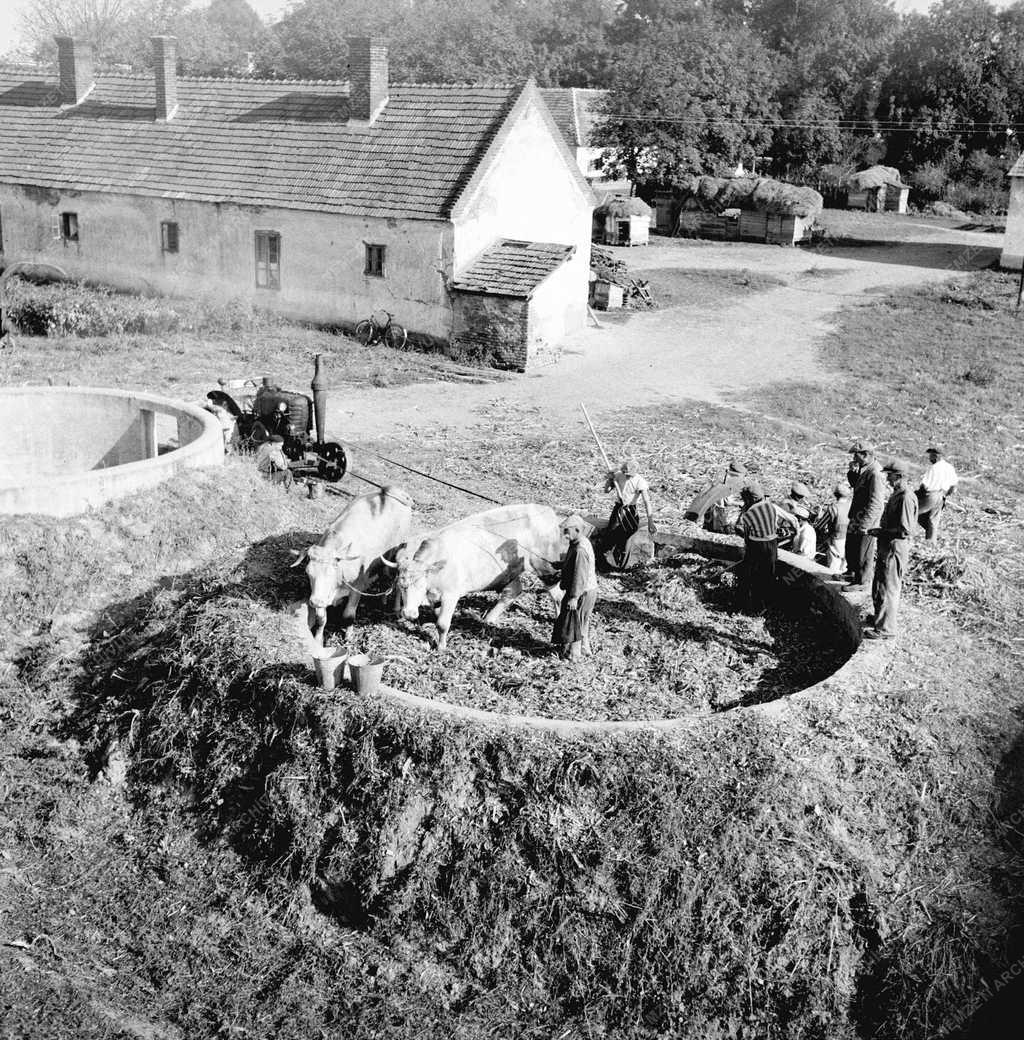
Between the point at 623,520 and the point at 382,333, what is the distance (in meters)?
14.3

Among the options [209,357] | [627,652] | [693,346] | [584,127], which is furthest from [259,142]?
[584,127]

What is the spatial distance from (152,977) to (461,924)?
2.16 meters

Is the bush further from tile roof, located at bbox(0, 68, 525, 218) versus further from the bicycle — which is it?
the bicycle

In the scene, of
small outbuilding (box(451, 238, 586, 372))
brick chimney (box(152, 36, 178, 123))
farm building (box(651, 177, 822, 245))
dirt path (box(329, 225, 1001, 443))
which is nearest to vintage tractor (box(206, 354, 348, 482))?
dirt path (box(329, 225, 1001, 443))

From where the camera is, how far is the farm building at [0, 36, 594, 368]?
2583 centimetres

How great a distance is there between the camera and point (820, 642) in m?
12.0

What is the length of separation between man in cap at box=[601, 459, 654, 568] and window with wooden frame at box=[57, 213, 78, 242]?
74.4ft

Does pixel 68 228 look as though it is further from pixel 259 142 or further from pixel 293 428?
pixel 293 428

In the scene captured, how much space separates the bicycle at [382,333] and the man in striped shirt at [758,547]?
1472 cm

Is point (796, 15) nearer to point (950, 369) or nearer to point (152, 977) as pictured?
point (950, 369)

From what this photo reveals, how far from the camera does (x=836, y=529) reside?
13.6 meters

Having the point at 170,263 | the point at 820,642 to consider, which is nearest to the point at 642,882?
the point at 820,642

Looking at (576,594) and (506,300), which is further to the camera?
(506,300)

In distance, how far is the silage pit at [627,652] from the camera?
34.5ft
